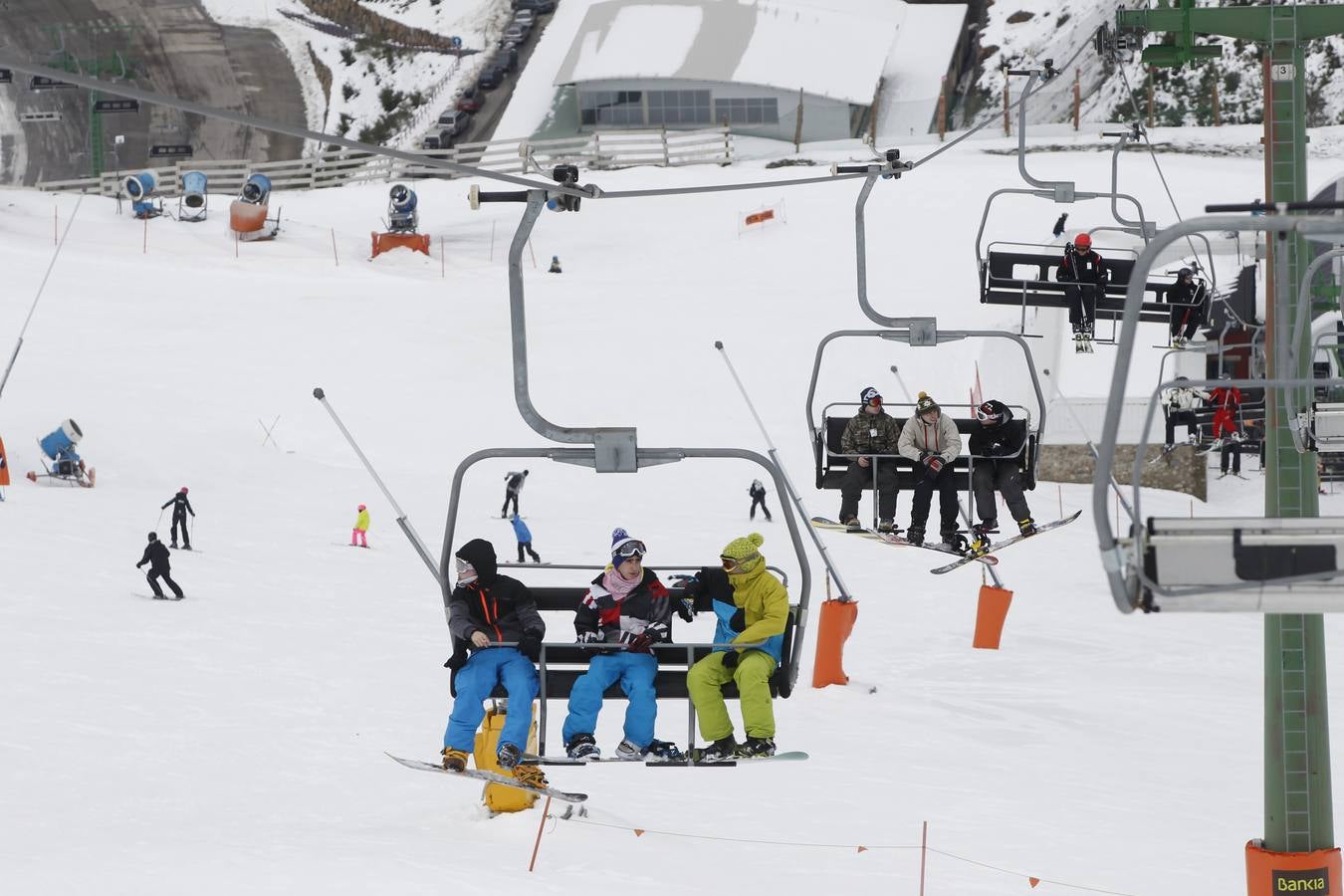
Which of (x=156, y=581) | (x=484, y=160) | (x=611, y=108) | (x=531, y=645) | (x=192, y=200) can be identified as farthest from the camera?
(x=611, y=108)

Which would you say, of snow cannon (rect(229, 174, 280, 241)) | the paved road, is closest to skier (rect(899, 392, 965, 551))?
snow cannon (rect(229, 174, 280, 241))

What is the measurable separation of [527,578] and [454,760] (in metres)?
13.5

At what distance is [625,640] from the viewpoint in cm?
917

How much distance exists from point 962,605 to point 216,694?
30.9 feet

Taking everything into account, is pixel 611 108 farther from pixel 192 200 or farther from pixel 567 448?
pixel 567 448

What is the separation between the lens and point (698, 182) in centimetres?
4316

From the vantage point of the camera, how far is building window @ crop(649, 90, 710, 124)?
50.1 m

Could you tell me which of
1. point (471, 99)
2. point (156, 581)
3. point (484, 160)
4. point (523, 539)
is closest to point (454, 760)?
point (156, 581)

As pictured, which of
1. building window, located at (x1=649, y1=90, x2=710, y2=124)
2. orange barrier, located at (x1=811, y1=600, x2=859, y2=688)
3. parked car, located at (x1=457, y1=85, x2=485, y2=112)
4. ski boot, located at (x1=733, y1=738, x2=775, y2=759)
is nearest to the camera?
ski boot, located at (x1=733, y1=738, x2=775, y2=759)

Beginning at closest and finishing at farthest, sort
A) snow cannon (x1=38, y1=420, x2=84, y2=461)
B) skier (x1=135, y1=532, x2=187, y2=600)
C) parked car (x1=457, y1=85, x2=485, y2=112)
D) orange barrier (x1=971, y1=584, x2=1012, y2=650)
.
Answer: skier (x1=135, y1=532, x2=187, y2=600) → orange barrier (x1=971, y1=584, x2=1012, y2=650) → snow cannon (x1=38, y1=420, x2=84, y2=461) → parked car (x1=457, y1=85, x2=485, y2=112)

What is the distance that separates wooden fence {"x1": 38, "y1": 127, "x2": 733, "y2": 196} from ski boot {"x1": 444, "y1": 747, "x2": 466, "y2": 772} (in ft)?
119

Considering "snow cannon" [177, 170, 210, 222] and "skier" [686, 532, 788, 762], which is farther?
"snow cannon" [177, 170, 210, 222]

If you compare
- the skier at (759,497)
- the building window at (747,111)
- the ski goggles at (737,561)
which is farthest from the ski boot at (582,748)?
the building window at (747,111)

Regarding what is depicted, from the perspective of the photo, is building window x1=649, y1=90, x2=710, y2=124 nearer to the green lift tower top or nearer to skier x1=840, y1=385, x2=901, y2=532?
skier x1=840, y1=385, x2=901, y2=532
